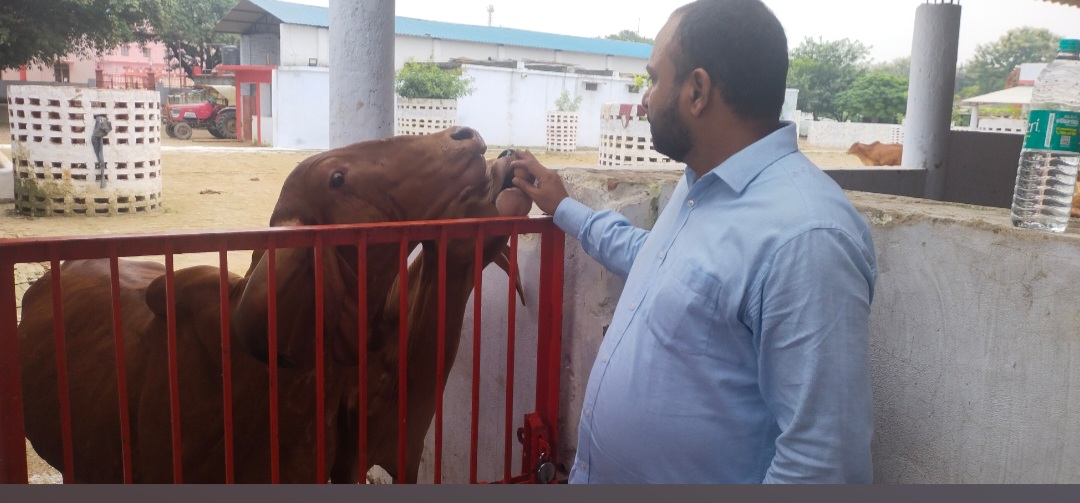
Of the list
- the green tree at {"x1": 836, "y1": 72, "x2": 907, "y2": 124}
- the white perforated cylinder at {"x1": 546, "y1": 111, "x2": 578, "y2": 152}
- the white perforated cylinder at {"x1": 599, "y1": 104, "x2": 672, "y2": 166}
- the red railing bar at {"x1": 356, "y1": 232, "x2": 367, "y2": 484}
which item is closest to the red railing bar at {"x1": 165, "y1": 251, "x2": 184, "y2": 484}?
the red railing bar at {"x1": 356, "y1": 232, "x2": 367, "y2": 484}

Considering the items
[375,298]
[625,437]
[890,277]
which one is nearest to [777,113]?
[890,277]

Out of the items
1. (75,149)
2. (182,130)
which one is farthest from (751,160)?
(182,130)

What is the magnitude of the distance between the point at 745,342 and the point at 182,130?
33.9 meters

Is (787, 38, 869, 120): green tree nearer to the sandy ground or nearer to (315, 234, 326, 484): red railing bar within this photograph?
the sandy ground

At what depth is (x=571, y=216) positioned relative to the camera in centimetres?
247

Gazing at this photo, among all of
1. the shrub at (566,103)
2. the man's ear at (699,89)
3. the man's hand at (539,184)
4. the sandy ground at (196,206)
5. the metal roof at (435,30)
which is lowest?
the sandy ground at (196,206)

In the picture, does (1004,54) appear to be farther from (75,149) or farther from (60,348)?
(60,348)

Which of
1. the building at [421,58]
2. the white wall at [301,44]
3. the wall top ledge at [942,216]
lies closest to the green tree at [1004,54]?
the building at [421,58]

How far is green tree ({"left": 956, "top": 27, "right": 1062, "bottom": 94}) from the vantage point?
65312 mm

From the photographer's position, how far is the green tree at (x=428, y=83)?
1261 inches

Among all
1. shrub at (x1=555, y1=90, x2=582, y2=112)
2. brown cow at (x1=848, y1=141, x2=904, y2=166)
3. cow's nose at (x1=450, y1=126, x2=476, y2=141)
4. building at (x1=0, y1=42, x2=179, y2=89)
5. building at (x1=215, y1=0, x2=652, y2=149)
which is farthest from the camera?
building at (x1=0, y1=42, x2=179, y2=89)

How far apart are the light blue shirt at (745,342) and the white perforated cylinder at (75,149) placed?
13970 millimetres

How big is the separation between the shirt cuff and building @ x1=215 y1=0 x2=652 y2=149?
28464mm

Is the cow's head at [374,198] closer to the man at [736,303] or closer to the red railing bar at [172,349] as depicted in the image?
the red railing bar at [172,349]
